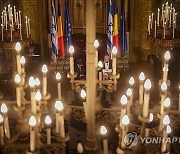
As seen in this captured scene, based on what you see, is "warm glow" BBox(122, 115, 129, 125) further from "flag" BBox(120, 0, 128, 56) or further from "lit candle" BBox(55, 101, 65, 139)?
"flag" BBox(120, 0, 128, 56)

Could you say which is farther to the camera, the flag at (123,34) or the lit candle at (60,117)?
the flag at (123,34)

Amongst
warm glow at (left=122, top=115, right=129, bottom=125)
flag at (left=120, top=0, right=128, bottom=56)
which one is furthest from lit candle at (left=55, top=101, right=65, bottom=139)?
flag at (left=120, top=0, right=128, bottom=56)

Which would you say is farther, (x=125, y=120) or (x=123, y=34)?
(x=123, y=34)

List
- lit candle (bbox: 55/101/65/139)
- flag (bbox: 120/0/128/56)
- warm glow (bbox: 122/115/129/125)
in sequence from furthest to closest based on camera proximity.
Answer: flag (bbox: 120/0/128/56) < lit candle (bbox: 55/101/65/139) < warm glow (bbox: 122/115/129/125)

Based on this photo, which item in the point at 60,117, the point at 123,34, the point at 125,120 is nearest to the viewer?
the point at 125,120

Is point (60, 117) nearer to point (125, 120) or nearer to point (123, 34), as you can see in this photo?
point (125, 120)

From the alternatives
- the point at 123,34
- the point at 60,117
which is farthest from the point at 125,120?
the point at 123,34

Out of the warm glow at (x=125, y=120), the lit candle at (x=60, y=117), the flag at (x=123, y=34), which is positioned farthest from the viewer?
the flag at (x=123, y=34)

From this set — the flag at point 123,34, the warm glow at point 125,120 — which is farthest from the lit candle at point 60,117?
the flag at point 123,34

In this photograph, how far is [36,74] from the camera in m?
9.46

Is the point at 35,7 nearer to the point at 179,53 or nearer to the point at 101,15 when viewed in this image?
the point at 101,15

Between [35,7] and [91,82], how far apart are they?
9092 millimetres

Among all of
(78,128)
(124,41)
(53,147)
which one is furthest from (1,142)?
(124,41)

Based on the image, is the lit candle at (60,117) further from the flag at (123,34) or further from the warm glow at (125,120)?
the flag at (123,34)
